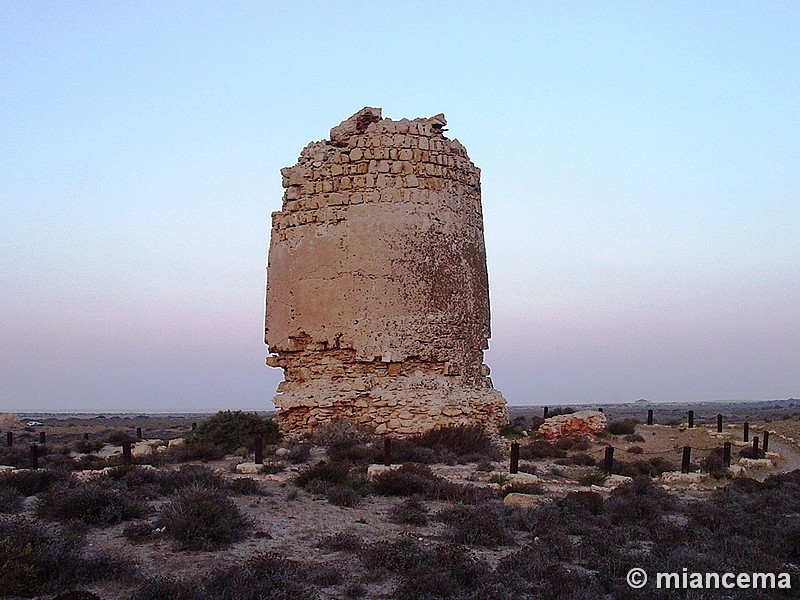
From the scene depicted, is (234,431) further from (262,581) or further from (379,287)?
(262,581)

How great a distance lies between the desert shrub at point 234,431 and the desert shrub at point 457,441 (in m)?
3.07

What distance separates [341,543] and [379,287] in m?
7.50

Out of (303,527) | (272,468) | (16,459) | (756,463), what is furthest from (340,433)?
(756,463)

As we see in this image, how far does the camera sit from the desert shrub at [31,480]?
8.26 meters

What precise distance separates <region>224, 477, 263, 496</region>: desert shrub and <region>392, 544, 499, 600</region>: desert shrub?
301 cm

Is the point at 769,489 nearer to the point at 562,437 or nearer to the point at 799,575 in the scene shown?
the point at 799,575

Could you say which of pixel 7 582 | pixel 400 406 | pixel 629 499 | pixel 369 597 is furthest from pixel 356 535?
pixel 400 406

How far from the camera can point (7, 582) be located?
4.94 metres

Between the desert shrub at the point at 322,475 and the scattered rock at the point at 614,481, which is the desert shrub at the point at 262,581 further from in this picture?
the scattered rock at the point at 614,481

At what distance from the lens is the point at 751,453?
14.3 meters

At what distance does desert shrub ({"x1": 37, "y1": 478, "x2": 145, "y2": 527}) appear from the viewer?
685 cm

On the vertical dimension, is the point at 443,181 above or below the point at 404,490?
above

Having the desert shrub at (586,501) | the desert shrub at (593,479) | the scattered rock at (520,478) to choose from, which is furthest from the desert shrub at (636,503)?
the scattered rock at (520,478)

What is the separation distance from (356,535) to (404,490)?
1989 millimetres
